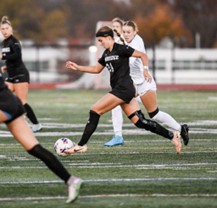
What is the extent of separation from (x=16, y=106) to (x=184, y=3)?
62.1 metres

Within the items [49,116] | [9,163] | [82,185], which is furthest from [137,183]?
[49,116]

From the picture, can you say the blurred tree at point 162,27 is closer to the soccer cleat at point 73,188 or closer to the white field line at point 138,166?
the white field line at point 138,166

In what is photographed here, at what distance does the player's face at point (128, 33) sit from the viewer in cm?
1495

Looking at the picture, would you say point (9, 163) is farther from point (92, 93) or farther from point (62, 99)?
point (92, 93)

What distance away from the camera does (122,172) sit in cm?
1198

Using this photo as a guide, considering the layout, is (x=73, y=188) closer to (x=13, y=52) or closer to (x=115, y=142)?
(x=115, y=142)

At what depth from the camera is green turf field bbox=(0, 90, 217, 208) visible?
33.1ft

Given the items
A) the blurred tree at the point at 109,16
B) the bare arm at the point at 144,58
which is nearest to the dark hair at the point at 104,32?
the bare arm at the point at 144,58

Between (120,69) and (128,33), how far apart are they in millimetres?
1227

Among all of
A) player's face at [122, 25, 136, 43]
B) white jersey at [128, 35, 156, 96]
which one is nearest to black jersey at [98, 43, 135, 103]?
white jersey at [128, 35, 156, 96]

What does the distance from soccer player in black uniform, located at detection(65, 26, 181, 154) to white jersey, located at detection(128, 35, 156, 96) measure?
737mm

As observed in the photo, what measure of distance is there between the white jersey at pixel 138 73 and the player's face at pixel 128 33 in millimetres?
61

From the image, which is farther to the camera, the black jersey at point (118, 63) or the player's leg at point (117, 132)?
the player's leg at point (117, 132)

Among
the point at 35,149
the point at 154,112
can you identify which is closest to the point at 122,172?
the point at 35,149
